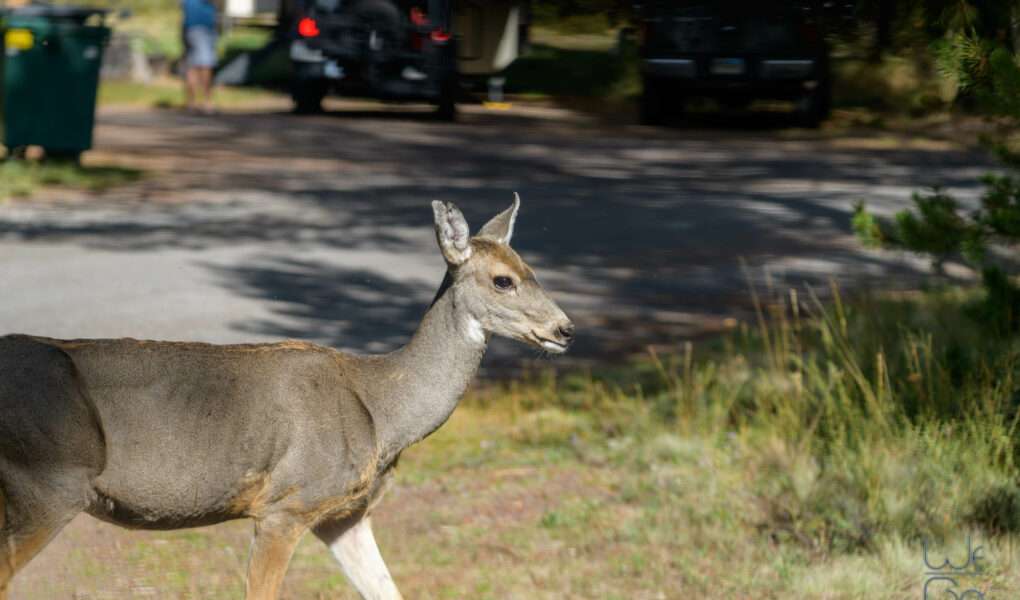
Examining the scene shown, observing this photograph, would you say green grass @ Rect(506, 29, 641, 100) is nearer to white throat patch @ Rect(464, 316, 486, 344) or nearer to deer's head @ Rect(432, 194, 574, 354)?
deer's head @ Rect(432, 194, 574, 354)

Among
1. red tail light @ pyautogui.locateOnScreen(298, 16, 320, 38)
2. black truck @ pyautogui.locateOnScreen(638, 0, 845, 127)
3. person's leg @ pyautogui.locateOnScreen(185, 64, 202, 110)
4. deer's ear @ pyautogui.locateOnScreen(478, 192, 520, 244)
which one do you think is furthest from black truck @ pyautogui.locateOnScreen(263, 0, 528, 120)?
person's leg @ pyautogui.locateOnScreen(185, 64, 202, 110)

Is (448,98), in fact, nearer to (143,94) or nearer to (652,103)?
(652,103)

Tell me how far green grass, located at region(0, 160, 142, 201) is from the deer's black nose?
15046 millimetres

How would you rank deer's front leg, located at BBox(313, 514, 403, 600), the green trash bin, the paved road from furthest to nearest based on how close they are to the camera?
the green trash bin, the paved road, deer's front leg, located at BBox(313, 514, 403, 600)

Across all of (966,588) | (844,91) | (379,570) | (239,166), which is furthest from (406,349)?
(239,166)

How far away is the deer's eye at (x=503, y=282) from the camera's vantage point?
402 cm

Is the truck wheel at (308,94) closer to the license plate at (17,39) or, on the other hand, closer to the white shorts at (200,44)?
the white shorts at (200,44)

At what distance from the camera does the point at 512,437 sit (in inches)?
352

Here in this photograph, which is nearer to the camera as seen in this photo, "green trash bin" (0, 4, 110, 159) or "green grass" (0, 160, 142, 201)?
"green grass" (0, 160, 142, 201)

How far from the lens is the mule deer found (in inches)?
144

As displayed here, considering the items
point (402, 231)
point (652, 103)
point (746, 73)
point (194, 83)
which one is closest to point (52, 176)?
point (402, 231)

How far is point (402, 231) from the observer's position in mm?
16766

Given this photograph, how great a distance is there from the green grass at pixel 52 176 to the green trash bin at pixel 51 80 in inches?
→ 11.0

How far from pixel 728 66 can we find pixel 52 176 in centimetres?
1768
